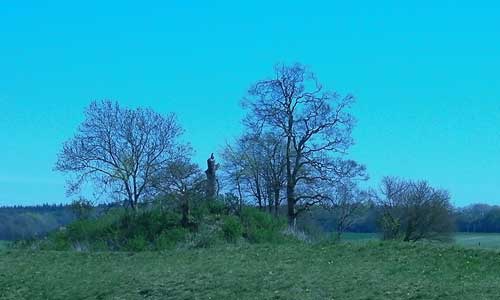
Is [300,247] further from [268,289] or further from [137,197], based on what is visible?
[137,197]

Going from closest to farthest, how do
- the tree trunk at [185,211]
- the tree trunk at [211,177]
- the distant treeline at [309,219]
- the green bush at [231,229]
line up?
the green bush at [231,229], the tree trunk at [185,211], the tree trunk at [211,177], the distant treeline at [309,219]

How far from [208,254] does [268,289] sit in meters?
7.26

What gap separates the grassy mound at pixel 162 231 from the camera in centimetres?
3092

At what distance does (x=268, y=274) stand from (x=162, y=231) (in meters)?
12.2

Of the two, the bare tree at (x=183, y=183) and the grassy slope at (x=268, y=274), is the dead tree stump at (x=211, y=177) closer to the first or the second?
the bare tree at (x=183, y=183)

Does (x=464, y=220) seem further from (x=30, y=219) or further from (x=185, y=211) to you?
(x=185, y=211)

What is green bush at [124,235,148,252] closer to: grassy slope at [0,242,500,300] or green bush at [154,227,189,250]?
green bush at [154,227,189,250]

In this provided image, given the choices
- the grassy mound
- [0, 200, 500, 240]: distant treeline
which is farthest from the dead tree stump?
[0, 200, 500, 240]: distant treeline

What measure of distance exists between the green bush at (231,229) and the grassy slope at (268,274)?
12.9 feet

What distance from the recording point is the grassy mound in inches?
1217

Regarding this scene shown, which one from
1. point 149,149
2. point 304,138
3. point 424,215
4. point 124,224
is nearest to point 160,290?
point 124,224

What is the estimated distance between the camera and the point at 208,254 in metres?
25.8

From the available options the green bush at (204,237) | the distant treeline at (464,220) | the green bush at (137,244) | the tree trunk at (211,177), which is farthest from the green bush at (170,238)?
the distant treeline at (464,220)

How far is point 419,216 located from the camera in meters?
53.5
